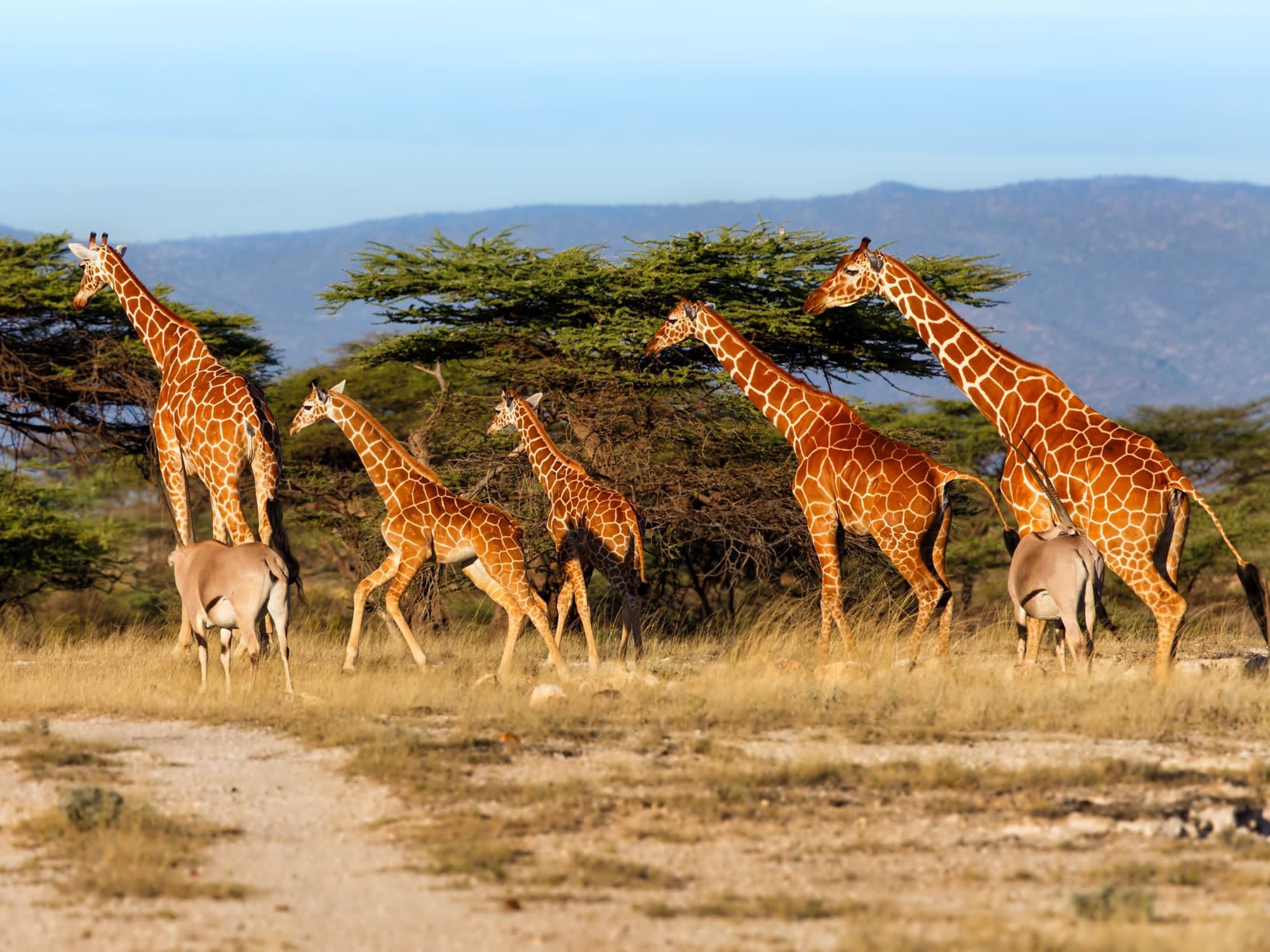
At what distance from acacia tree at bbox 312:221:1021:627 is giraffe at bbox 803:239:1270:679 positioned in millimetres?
4100

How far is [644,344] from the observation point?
16125 mm

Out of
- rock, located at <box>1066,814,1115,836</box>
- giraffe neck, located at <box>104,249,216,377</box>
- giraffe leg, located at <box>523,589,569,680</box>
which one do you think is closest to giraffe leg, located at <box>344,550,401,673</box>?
giraffe leg, located at <box>523,589,569,680</box>

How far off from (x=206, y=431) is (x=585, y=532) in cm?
332

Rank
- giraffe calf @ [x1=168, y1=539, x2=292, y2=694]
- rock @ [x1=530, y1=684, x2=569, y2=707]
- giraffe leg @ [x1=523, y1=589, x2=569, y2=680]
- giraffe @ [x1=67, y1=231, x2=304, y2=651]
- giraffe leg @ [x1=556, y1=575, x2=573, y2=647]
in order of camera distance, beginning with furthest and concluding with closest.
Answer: giraffe leg @ [x1=556, y1=575, x2=573, y2=647]
giraffe @ [x1=67, y1=231, x2=304, y2=651]
giraffe leg @ [x1=523, y1=589, x2=569, y2=680]
giraffe calf @ [x1=168, y1=539, x2=292, y2=694]
rock @ [x1=530, y1=684, x2=569, y2=707]

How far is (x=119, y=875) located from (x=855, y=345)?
1255 centimetres

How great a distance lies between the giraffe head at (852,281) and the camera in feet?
40.3

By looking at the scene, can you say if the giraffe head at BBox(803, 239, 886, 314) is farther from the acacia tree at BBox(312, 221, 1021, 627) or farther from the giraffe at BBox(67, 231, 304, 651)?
the giraffe at BBox(67, 231, 304, 651)

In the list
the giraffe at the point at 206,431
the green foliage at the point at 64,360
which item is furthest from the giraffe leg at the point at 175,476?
the green foliage at the point at 64,360

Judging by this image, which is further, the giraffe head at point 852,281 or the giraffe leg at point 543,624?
the giraffe head at point 852,281

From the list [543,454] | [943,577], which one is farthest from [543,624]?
[943,577]

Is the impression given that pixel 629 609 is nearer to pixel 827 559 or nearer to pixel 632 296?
pixel 827 559

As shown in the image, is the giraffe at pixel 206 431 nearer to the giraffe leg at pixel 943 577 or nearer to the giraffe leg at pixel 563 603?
the giraffe leg at pixel 563 603

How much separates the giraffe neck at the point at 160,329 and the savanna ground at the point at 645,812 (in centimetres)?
358

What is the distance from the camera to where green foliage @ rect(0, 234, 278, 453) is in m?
17.1
